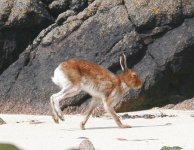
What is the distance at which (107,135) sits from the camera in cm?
793

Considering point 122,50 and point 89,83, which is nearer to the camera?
point 89,83

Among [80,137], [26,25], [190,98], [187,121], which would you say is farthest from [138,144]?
Answer: [26,25]

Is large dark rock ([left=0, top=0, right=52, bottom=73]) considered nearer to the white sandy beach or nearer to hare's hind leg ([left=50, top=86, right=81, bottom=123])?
the white sandy beach

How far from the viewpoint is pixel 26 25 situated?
48.7 feet

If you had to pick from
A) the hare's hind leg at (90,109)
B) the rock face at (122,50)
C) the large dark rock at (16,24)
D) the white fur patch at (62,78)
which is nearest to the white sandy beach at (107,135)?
the hare's hind leg at (90,109)

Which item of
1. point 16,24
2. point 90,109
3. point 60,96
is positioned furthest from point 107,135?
point 16,24

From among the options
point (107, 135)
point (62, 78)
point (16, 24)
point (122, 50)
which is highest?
point (16, 24)

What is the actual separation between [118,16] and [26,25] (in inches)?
104

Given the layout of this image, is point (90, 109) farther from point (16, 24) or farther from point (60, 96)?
point (16, 24)

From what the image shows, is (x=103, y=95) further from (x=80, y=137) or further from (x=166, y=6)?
(x=166, y=6)

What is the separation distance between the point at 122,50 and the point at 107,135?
6.41 meters

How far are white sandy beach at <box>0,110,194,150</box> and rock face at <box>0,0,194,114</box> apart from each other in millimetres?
3486

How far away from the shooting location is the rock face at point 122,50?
1395 cm

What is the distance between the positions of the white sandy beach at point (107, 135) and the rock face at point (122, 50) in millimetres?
3486
